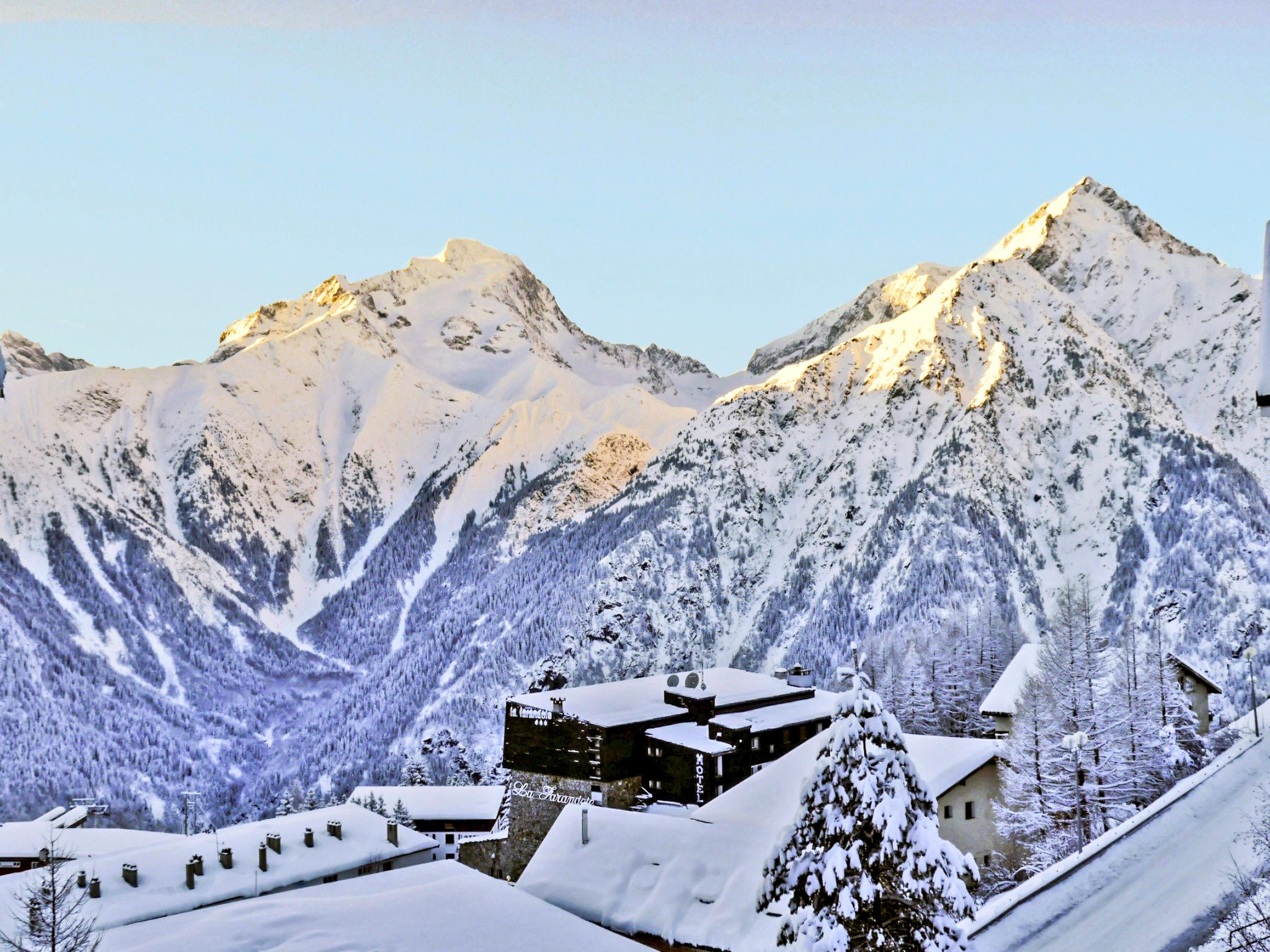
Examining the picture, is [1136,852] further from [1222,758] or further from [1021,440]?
[1021,440]

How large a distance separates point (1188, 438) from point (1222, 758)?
151 m

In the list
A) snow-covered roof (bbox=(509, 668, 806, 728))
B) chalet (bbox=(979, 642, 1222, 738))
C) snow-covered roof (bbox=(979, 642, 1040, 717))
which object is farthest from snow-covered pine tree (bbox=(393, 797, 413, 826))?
chalet (bbox=(979, 642, 1222, 738))

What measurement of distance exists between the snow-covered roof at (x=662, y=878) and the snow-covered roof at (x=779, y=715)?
2714 cm

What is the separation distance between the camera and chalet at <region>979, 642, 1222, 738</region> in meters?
59.1

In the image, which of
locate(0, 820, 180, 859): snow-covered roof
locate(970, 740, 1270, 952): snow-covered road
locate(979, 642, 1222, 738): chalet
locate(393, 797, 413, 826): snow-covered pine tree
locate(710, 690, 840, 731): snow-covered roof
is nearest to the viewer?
locate(970, 740, 1270, 952): snow-covered road

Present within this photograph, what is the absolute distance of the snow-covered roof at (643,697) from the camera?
70.2 m

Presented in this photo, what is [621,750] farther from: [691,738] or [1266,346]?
[1266,346]

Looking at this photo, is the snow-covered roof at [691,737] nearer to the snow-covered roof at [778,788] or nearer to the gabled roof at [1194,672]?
the snow-covered roof at [778,788]

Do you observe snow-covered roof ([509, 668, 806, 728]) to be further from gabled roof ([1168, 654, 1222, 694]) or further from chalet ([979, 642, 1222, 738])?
gabled roof ([1168, 654, 1222, 694])

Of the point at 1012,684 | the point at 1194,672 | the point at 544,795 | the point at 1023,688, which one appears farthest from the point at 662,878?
the point at 1194,672

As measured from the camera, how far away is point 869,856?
2441 centimetres

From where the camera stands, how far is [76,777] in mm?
185750

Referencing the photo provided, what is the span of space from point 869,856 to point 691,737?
45.4 m

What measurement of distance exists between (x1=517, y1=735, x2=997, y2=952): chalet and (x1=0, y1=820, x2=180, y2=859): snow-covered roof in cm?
4389
